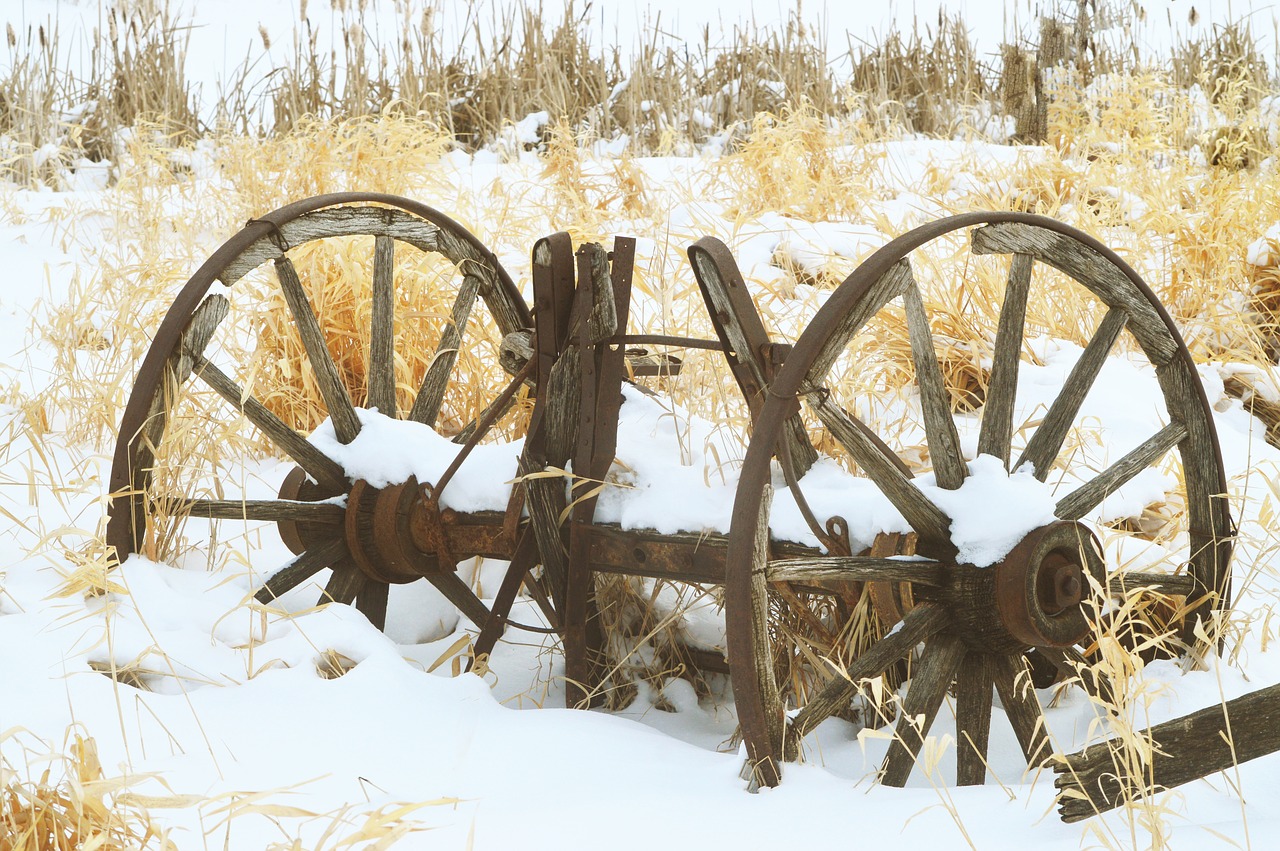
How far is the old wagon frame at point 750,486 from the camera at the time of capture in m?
1.68

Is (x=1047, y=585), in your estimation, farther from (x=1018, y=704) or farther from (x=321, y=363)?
(x=321, y=363)

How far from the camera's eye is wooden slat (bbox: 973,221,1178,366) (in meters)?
1.92

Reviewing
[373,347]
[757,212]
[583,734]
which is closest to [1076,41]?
[757,212]

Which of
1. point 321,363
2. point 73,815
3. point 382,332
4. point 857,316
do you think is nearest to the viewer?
point 73,815

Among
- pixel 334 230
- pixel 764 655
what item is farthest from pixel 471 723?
pixel 334 230

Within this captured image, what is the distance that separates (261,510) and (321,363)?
0.33 meters

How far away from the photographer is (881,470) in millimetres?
1760

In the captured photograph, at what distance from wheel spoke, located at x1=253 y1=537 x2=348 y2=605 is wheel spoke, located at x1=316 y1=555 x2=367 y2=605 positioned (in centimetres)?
2

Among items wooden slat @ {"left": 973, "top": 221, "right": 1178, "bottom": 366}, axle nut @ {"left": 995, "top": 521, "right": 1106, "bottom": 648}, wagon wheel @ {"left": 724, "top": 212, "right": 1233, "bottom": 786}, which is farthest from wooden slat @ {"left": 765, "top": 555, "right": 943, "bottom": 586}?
wooden slat @ {"left": 973, "top": 221, "right": 1178, "bottom": 366}

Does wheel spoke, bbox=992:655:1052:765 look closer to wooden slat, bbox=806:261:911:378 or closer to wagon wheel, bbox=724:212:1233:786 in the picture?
wagon wheel, bbox=724:212:1233:786

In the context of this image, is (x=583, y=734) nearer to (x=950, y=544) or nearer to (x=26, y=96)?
(x=950, y=544)

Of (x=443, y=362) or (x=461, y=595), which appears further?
(x=443, y=362)

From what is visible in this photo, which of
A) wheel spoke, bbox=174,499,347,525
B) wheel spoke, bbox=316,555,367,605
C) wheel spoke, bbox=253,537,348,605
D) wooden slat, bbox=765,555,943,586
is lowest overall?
wheel spoke, bbox=316,555,367,605

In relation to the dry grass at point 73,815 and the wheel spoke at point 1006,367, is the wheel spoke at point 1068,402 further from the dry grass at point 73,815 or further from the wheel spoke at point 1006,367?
the dry grass at point 73,815
